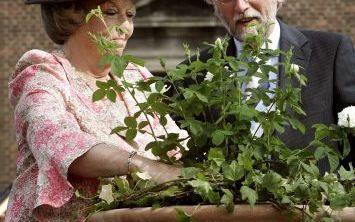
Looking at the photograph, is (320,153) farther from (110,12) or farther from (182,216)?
(110,12)

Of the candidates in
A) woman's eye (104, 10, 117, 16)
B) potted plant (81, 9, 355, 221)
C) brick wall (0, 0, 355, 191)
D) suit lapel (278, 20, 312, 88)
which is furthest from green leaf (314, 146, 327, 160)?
brick wall (0, 0, 355, 191)

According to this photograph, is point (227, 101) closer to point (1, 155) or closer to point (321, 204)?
point (321, 204)

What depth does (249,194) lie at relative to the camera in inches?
108

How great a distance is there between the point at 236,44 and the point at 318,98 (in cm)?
42

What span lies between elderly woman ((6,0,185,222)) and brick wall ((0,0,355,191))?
47.8 ft

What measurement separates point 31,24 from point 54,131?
15.4 m

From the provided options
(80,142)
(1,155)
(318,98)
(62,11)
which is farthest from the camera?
(1,155)

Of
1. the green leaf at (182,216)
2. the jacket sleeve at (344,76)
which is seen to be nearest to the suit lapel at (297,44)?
the jacket sleeve at (344,76)

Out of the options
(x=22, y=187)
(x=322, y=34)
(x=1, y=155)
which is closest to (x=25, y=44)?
(x=1, y=155)

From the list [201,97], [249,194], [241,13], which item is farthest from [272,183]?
[241,13]

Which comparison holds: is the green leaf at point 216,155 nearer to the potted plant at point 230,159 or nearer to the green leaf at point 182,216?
the potted plant at point 230,159

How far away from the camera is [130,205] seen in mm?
2924

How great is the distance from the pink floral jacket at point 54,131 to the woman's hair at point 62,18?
0.07 m

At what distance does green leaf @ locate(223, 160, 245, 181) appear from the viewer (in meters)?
2.80
